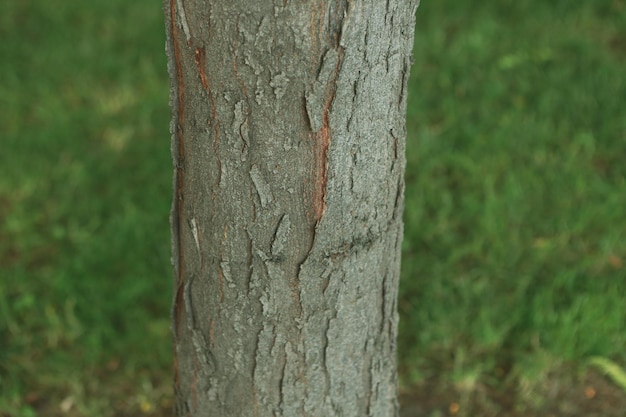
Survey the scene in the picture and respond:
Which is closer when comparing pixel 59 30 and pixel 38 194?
pixel 38 194

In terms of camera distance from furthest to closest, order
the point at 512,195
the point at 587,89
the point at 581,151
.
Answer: the point at 587,89
the point at 581,151
the point at 512,195

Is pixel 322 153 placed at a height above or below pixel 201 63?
below

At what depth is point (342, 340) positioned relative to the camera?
184cm

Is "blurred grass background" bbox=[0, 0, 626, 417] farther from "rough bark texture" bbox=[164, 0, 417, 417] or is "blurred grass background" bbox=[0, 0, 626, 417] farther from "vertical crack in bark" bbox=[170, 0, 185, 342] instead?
"vertical crack in bark" bbox=[170, 0, 185, 342]

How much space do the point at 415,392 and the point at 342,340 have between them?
799 mm

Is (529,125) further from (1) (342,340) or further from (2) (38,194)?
(2) (38,194)

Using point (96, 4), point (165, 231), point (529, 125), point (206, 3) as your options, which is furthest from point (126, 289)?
point (96, 4)

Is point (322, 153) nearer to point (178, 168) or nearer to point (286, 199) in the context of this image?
point (286, 199)

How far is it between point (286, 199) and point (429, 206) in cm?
180

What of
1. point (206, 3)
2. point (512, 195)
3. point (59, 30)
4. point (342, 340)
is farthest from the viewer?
point (59, 30)

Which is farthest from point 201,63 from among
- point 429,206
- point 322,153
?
point 429,206

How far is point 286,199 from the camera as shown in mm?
1559

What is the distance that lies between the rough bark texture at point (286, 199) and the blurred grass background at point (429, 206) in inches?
28.0

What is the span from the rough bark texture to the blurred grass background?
71 cm
